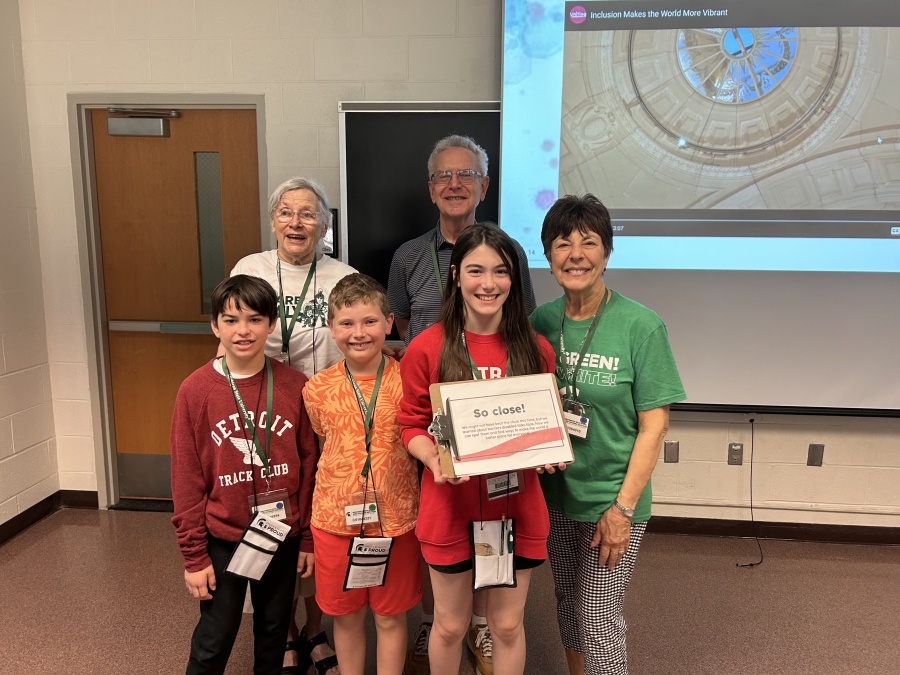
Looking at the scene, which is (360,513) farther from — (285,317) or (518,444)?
(285,317)

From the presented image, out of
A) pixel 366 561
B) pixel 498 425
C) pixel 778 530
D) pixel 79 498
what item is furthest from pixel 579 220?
pixel 79 498

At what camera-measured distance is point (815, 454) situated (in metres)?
3.08

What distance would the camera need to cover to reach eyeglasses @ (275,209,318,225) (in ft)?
6.32

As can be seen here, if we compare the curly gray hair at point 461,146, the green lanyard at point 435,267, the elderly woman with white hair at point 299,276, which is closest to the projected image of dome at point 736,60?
the curly gray hair at point 461,146

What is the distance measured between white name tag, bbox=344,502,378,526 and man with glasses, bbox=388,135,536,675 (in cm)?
71

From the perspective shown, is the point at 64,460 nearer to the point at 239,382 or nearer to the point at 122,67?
the point at 122,67

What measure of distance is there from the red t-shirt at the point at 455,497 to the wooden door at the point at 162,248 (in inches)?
83.7

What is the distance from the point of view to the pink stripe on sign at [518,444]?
1.36 meters

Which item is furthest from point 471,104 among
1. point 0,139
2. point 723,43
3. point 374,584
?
point 0,139

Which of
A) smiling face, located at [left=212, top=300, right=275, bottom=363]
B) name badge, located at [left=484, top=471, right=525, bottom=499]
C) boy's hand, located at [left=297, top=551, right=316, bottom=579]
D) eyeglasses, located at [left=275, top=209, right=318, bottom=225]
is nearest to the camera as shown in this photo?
name badge, located at [left=484, top=471, right=525, bottom=499]

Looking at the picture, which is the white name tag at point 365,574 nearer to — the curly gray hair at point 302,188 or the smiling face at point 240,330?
the smiling face at point 240,330

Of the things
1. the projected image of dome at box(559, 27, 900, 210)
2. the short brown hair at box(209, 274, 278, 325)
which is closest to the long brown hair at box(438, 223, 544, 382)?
the short brown hair at box(209, 274, 278, 325)

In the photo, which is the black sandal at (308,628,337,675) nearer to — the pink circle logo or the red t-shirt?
the red t-shirt

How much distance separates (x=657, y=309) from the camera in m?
2.88
